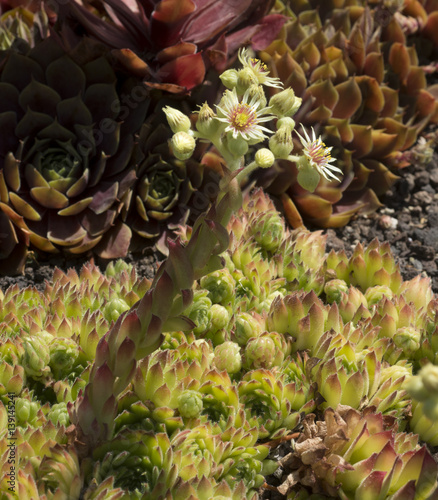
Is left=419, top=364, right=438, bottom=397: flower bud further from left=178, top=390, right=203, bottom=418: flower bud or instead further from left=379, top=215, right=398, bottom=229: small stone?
left=379, top=215, right=398, bottom=229: small stone

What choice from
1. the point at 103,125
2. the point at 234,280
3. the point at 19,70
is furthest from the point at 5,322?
the point at 19,70

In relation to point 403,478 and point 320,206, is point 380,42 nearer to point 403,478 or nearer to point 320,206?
point 320,206

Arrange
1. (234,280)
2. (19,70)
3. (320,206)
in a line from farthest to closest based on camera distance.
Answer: (320,206) < (19,70) < (234,280)

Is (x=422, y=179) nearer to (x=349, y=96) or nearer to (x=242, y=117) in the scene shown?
(x=349, y=96)

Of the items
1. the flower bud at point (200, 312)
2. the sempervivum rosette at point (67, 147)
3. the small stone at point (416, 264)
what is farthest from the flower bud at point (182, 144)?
the small stone at point (416, 264)

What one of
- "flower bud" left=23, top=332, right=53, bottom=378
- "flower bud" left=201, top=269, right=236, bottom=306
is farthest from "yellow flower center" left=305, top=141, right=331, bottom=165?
"flower bud" left=23, top=332, right=53, bottom=378

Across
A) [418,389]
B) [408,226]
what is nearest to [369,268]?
[408,226]
